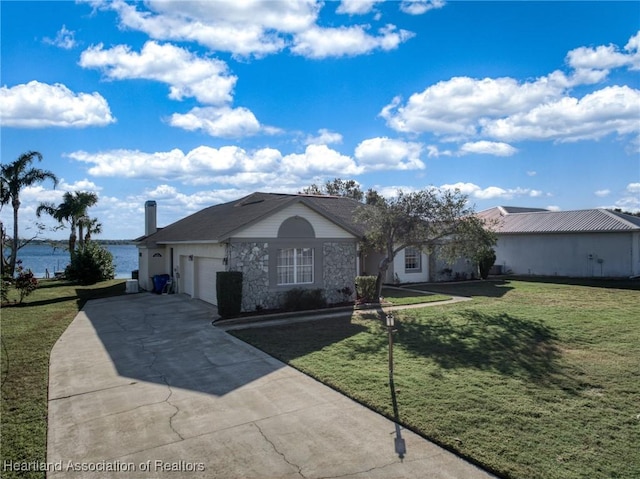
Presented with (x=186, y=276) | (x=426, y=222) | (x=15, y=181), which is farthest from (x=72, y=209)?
(x=426, y=222)

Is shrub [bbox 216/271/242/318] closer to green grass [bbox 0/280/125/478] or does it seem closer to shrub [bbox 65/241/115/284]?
green grass [bbox 0/280/125/478]

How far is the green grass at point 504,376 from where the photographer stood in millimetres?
5566

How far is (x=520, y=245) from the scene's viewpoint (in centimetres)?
3152

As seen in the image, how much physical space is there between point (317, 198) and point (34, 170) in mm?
24215

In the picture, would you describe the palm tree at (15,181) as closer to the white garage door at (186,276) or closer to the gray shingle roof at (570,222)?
the white garage door at (186,276)

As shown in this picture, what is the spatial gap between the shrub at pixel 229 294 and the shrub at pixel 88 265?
64.8ft

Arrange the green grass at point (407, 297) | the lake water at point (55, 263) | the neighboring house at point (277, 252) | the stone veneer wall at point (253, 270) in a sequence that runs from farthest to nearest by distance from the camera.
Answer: the lake water at point (55, 263), the green grass at point (407, 297), the neighboring house at point (277, 252), the stone veneer wall at point (253, 270)

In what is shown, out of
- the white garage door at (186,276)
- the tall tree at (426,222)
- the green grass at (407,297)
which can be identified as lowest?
the green grass at (407,297)

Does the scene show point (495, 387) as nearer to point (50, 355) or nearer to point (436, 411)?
point (436, 411)

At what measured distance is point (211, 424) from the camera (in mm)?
6406

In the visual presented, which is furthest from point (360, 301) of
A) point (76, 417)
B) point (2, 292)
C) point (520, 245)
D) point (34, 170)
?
point (34, 170)

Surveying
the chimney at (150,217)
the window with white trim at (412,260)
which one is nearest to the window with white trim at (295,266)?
the window with white trim at (412,260)

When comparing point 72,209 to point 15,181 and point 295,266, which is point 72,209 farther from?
point 295,266

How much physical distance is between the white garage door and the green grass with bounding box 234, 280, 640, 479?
885cm
